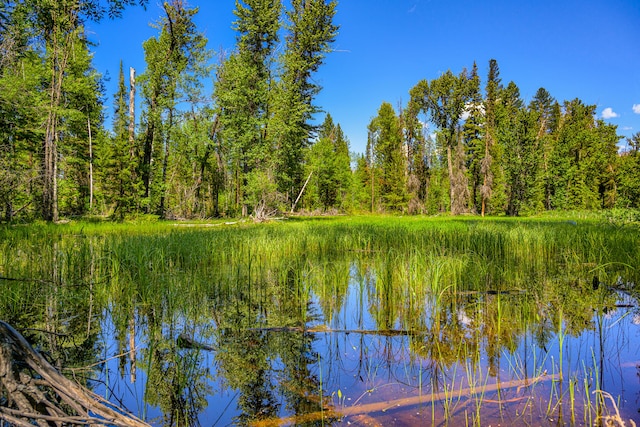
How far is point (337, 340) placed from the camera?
4074 millimetres

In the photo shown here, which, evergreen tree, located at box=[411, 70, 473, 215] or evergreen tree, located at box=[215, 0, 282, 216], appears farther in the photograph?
evergreen tree, located at box=[411, 70, 473, 215]

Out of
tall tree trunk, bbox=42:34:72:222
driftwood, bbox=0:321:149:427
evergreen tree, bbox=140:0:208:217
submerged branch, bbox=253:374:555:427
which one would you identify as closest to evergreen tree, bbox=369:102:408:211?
evergreen tree, bbox=140:0:208:217

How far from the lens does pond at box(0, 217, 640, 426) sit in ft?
8.86

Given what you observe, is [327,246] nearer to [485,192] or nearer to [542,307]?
[542,307]

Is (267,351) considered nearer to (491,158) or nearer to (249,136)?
(249,136)

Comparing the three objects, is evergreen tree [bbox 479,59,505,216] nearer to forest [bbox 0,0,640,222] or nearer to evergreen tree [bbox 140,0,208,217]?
forest [bbox 0,0,640,222]

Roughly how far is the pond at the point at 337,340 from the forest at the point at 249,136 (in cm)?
583

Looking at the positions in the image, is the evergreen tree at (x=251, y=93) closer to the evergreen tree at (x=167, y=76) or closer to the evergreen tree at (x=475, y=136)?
the evergreen tree at (x=167, y=76)

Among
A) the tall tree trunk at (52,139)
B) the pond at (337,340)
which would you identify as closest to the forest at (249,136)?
the tall tree trunk at (52,139)

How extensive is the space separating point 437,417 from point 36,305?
496cm

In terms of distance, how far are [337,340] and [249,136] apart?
2287 cm

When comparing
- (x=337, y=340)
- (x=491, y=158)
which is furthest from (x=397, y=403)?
(x=491, y=158)

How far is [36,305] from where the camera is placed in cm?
472

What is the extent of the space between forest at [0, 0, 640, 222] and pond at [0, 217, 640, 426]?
5.83 meters
